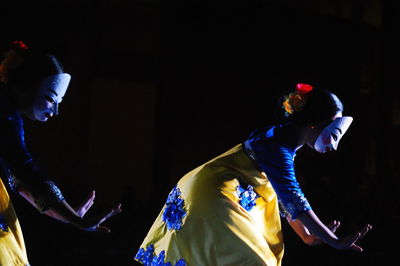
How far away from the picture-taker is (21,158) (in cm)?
220

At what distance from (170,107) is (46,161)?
6.54 feet

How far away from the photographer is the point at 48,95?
2.42 metres

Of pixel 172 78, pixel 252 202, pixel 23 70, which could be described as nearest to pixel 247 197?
pixel 252 202

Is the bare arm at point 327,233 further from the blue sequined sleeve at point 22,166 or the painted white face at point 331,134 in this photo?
the blue sequined sleeve at point 22,166

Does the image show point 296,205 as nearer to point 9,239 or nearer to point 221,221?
point 221,221

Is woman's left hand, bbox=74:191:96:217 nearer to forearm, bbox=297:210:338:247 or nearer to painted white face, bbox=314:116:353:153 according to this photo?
forearm, bbox=297:210:338:247

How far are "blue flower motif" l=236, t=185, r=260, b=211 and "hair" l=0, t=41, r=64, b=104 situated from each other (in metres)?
0.98

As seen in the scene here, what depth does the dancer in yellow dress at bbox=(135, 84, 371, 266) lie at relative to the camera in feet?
8.36

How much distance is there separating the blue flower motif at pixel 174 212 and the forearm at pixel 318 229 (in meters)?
0.53

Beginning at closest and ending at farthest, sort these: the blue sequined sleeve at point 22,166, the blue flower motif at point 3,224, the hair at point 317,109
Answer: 1. the blue sequined sleeve at point 22,166
2. the blue flower motif at point 3,224
3. the hair at point 317,109

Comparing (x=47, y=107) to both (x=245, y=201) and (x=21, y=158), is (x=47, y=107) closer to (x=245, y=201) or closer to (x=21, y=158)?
(x=21, y=158)

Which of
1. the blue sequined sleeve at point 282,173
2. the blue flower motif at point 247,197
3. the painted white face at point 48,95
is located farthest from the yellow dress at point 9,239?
the blue sequined sleeve at point 282,173

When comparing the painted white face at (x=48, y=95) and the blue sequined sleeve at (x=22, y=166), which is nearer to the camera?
the blue sequined sleeve at (x=22, y=166)

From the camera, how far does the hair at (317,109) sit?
2.80 meters
